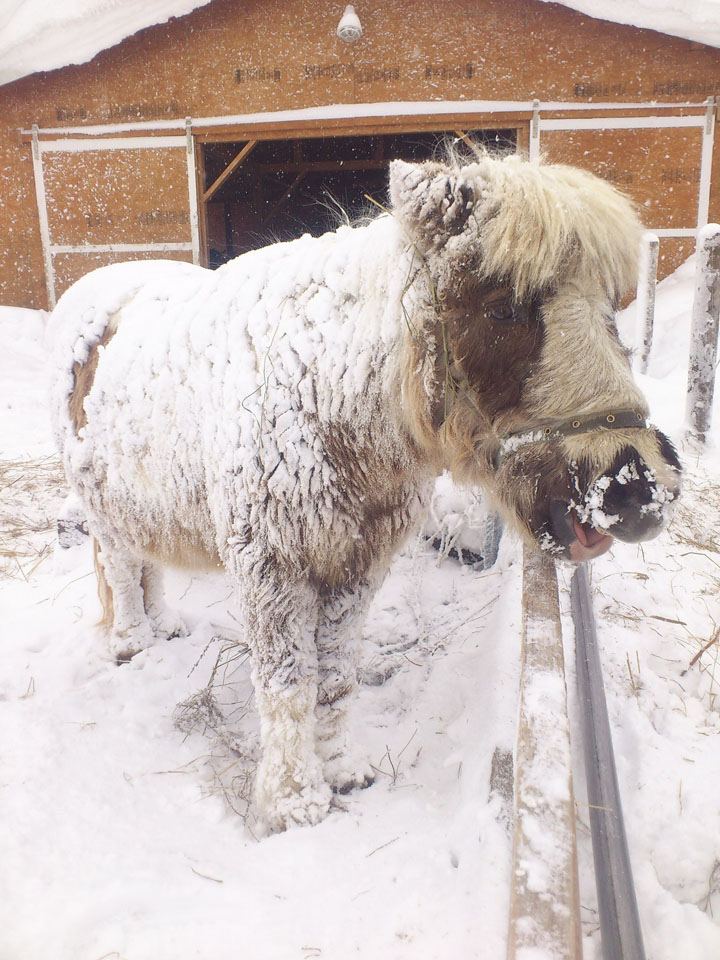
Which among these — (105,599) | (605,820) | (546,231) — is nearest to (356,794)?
(605,820)

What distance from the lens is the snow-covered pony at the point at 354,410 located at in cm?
134

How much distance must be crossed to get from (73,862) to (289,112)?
9.32 meters

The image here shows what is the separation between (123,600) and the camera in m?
2.91

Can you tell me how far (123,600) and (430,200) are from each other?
236 cm

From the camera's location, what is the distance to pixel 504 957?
1.25 meters

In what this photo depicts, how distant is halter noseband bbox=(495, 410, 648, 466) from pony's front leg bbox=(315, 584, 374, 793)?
0.87 meters

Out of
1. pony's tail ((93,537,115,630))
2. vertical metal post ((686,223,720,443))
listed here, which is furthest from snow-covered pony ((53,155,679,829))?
vertical metal post ((686,223,720,443))

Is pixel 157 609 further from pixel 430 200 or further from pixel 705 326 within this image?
pixel 705 326

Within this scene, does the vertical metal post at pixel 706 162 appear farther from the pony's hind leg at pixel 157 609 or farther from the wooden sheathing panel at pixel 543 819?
→ the pony's hind leg at pixel 157 609

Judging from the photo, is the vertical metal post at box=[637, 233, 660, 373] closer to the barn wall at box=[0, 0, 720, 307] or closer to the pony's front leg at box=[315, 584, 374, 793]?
the barn wall at box=[0, 0, 720, 307]

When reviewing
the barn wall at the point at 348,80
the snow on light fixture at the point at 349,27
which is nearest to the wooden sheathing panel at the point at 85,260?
the barn wall at the point at 348,80

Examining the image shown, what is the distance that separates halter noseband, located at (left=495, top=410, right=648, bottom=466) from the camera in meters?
1.30

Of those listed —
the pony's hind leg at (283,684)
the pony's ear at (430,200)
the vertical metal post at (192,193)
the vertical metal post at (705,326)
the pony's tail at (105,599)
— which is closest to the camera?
the pony's ear at (430,200)

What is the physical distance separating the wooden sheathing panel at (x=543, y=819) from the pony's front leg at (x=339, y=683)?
58 centimetres
